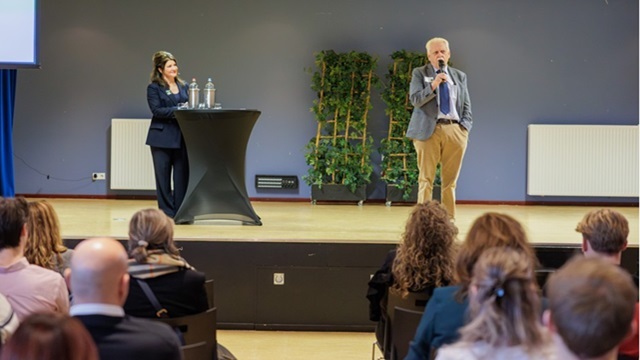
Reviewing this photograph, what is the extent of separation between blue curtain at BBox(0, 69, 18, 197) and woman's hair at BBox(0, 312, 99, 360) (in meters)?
6.97

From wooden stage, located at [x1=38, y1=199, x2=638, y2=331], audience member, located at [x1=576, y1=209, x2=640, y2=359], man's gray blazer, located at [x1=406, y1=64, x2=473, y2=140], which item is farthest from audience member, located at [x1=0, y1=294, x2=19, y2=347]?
man's gray blazer, located at [x1=406, y1=64, x2=473, y2=140]

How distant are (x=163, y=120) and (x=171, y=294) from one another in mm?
3743

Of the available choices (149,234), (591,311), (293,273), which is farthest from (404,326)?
(293,273)

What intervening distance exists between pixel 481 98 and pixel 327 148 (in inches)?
72.9

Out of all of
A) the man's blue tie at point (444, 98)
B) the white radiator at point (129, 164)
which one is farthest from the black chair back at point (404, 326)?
the white radiator at point (129, 164)

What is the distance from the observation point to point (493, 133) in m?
9.80

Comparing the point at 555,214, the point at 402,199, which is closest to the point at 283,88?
the point at 402,199

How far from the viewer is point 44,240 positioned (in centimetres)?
352

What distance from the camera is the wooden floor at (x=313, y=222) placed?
5820 mm

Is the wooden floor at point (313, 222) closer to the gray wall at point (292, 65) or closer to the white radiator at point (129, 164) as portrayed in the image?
the white radiator at point (129, 164)

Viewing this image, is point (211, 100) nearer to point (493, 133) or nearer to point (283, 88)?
point (283, 88)

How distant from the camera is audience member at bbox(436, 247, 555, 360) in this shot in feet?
6.57

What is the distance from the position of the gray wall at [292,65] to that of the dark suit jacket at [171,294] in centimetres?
651

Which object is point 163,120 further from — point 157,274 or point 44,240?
point 157,274
